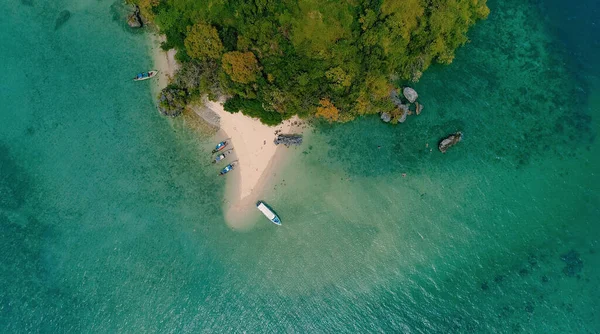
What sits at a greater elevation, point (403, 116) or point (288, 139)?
point (403, 116)

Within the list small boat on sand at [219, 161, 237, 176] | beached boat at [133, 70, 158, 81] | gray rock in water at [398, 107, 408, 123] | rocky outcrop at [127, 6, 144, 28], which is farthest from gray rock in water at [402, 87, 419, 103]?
rocky outcrop at [127, 6, 144, 28]

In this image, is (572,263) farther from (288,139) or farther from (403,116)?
(288,139)

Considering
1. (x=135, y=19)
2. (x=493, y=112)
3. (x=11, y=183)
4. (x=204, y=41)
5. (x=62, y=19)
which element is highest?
(x=204, y=41)

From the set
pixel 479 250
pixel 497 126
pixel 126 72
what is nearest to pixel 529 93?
pixel 497 126

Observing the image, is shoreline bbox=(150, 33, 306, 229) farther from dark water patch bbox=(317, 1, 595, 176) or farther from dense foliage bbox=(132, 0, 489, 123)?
dark water patch bbox=(317, 1, 595, 176)

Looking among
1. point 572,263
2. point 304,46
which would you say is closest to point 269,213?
point 304,46

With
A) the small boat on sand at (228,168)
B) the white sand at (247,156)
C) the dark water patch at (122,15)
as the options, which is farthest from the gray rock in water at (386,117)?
the dark water patch at (122,15)
